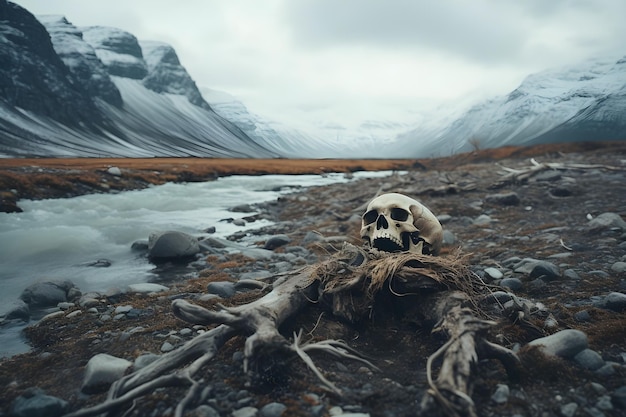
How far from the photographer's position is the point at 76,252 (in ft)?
28.8

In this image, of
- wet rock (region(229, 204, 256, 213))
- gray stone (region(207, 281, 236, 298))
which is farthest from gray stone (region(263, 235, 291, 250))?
wet rock (region(229, 204, 256, 213))

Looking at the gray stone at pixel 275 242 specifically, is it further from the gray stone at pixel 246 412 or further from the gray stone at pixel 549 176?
the gray stone at pixel 549 176

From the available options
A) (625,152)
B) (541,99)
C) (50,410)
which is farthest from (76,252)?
(541,99)

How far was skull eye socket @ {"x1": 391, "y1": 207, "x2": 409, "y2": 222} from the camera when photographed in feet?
17.5

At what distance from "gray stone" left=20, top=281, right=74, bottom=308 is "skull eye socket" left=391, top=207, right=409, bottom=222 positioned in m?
5.15

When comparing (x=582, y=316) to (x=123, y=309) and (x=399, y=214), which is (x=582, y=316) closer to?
(x=399, y=214)

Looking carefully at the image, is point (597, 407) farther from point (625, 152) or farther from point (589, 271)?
point (625, 152)

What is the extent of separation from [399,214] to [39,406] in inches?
178

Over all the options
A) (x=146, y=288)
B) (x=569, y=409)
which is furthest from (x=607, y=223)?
(x=146, y=288)

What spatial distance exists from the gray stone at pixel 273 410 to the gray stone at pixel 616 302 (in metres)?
3.57

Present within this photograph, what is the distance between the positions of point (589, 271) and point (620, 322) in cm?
183

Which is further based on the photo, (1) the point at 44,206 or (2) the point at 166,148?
(2) the point at 166,148

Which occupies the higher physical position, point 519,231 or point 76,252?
point 519,231

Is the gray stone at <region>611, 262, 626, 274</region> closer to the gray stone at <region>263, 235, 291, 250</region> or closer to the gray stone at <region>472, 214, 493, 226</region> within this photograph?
the gray stone at <region>472, 214, 493, 226</region>
